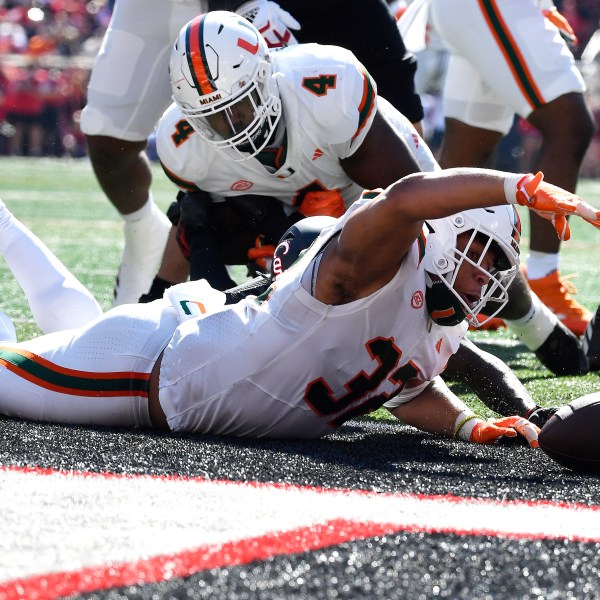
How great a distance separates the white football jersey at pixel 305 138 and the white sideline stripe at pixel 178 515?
1.63m

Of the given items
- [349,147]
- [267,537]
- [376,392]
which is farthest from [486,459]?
[349,147]

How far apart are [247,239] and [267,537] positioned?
225 cm

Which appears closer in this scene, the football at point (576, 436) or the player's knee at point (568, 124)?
the football at point (576, 436)

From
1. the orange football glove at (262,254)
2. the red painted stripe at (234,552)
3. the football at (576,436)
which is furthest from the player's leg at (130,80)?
the red painted stripe at (234,552)

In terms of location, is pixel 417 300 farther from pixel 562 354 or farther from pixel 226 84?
pixel 562 354

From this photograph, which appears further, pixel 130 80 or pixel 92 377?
pixel 130 80

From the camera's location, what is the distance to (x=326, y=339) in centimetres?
263

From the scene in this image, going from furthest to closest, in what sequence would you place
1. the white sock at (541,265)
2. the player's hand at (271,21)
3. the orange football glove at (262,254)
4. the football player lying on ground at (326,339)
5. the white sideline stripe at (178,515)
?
the white sock at (541,265) → the player's hand at (271,21) → the orange football glove at (262,254) → the football player lying on ground at (326,339) → the white sideline stripe at (178,515)

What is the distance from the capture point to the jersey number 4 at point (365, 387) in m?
2.66

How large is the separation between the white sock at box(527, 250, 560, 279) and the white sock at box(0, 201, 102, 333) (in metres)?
1.75

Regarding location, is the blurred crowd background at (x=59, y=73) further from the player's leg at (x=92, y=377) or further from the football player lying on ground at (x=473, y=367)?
the player's leg at (x=92, y=377)

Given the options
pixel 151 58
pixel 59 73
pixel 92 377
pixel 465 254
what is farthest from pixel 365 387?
pixel 59 73

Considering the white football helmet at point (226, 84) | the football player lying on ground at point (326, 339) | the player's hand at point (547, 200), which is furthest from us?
the white football helmet at point (226, 84)

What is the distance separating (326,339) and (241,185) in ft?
4.25
